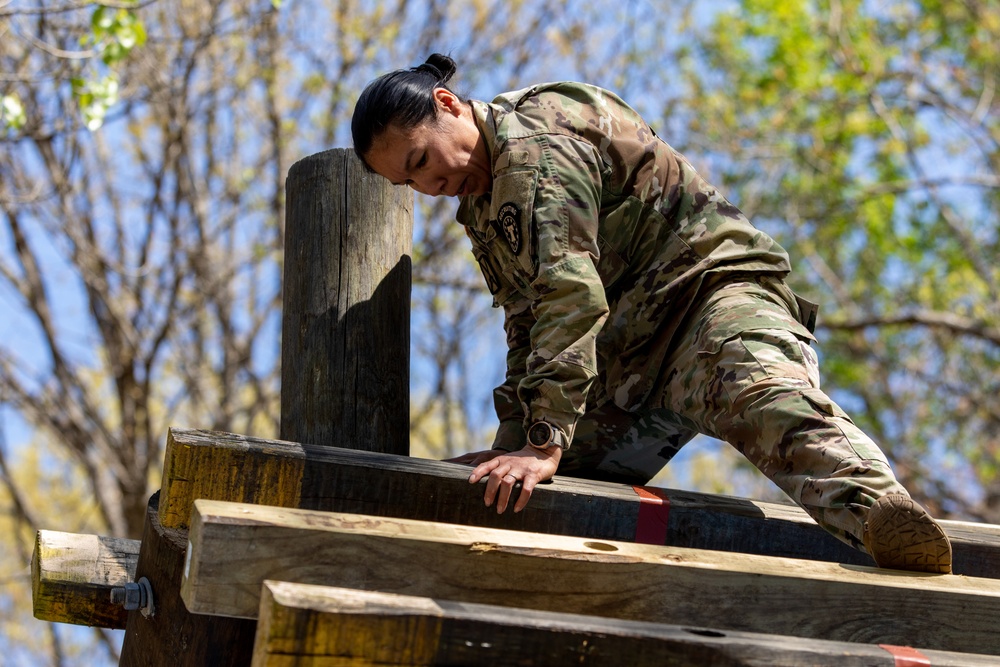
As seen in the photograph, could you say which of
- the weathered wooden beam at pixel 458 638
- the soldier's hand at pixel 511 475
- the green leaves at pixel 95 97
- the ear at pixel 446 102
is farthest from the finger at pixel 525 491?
the green leaves at pixel 95 97

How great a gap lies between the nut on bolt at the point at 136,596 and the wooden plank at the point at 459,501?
0.25 metres

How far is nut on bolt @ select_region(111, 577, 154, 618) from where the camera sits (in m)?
2.29

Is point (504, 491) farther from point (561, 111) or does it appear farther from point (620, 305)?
point (561, 111)

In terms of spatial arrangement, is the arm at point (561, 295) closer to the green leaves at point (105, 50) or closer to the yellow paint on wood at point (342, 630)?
the yellow paint on wood at point (342, 630)

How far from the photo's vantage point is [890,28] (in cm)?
1271

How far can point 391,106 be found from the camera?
2697 millimetres

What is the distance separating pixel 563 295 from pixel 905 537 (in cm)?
90

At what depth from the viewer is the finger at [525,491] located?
230 centimetres

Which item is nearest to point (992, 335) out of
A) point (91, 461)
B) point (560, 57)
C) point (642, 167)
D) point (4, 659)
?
point (560, 57)

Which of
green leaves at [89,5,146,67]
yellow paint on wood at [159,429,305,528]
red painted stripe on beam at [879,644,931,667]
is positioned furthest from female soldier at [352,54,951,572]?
green leaves at [89,5,146,67]

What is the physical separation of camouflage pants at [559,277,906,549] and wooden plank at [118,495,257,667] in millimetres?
1134

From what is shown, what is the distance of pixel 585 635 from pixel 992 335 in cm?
715

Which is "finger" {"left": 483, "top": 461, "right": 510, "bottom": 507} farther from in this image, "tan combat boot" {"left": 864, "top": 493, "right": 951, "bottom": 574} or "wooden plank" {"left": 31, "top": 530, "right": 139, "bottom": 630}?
"wooden plank" {"left": 31, "top": 530, "right": 139, "bottom": 630}

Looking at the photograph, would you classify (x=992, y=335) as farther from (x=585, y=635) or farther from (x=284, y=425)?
(x=585, y=635)
